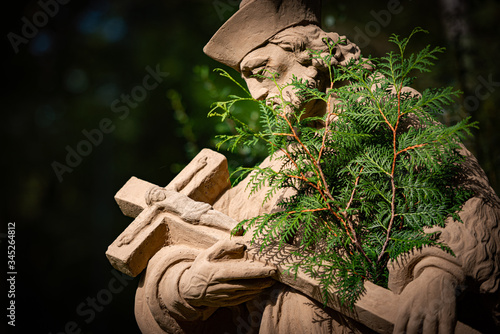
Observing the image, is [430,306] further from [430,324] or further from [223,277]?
[223,277]

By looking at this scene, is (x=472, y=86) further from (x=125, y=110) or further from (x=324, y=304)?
(x=125, y=110)

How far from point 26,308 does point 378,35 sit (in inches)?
115

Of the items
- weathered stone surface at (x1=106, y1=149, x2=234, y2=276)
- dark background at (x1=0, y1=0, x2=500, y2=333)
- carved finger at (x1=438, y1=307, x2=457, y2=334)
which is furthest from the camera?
dark background at (x1=0, y1=0, x2=500, y2=333)

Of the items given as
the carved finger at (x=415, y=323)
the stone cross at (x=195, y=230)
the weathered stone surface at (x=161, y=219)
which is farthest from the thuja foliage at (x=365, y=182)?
the weathered stone surface at (x=161, y=219)

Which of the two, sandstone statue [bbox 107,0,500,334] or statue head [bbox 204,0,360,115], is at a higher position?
statue head [bbox 204,0,360,115]

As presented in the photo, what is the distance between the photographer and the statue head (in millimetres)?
1890

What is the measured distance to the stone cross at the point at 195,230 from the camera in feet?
4.83

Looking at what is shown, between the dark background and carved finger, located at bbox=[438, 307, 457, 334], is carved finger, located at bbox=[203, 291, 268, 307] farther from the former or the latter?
the dark background

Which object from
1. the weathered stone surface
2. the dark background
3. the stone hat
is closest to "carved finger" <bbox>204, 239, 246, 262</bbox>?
the weathered stone surface

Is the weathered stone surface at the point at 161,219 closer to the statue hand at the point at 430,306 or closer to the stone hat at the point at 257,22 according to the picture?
the stone hat at the point at 257,22

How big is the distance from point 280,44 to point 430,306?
1155mm

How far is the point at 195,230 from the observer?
1864mm

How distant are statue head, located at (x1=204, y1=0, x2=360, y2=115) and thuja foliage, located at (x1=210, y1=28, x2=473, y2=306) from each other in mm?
182

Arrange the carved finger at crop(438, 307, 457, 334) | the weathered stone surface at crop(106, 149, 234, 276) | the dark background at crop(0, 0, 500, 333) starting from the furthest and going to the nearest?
the dark background at crop(0, 0, 500, 333) < the weathered stone surface at crop(106, 149, 234, 276) < the carved finger at crop(438, 307, 457, 334)
